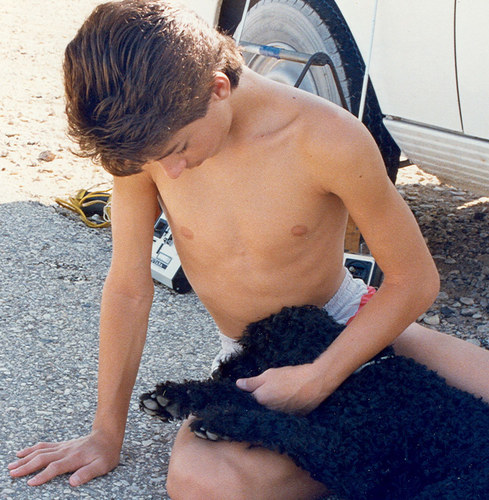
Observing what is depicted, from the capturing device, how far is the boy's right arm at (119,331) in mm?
2236

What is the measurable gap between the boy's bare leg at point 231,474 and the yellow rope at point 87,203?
230 centimetres

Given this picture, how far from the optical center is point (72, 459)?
221 centimetres

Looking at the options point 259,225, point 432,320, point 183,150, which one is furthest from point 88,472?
point 432,320

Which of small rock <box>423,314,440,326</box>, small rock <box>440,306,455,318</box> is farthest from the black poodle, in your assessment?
small rock <box>440,306,455,318</box>

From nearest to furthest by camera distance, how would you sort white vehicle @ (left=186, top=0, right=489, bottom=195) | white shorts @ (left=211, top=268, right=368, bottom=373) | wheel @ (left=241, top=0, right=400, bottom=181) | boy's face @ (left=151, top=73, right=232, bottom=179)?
boy's face @ (left=151, top=73, right=232, bottom=179) < white shorts @ (left=211, top=268, right=368, bottom=373) < white vehicle @ (left=186, top=0, right=489, bottom=195) < wheel @ (left=241, top=0, right=400, bottom=181)

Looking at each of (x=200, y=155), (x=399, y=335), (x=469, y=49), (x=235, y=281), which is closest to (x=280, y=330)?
(x=235, y=281)

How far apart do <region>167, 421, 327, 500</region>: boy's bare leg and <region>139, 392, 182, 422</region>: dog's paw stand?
0.10m

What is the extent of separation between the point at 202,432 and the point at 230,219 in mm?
565

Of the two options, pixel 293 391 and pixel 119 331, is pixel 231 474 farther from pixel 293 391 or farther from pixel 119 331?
pixel 119 331

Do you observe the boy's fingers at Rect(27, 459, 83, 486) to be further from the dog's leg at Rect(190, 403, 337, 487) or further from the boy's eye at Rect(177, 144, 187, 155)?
the boy's eye at Rect(177, 144, 187, 155)

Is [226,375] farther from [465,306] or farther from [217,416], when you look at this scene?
[465,306]

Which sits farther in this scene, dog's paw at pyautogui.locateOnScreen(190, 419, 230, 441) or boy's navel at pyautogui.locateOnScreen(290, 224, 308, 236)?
boy's navel at pyautogui.locateOnScreen(290, 224, 308, 236)

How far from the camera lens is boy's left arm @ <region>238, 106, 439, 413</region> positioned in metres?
2.02

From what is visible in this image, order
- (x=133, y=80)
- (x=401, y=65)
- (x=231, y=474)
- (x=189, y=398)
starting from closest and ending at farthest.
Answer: (x=133, y=80)
(x=231, y=474)
(x=189, y=398)
(x=401, y=65)
